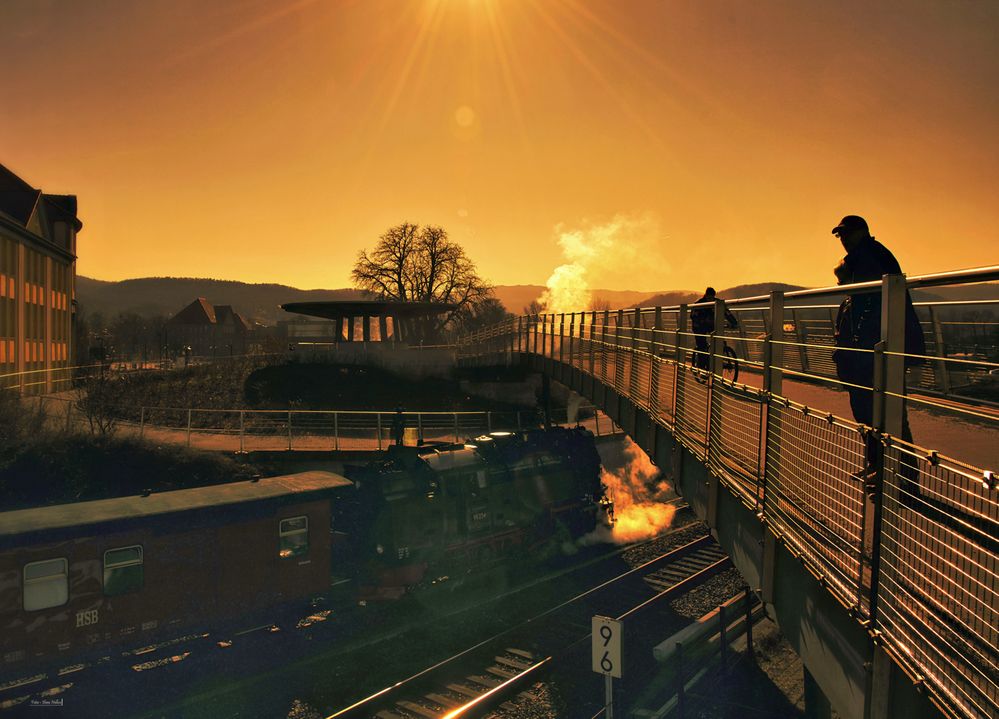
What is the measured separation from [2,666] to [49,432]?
13.6 m

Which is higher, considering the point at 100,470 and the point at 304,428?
the point at 304,428

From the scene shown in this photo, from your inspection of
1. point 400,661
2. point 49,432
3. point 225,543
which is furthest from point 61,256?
point 400,661

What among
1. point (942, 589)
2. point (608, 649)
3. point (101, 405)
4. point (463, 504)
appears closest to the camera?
point (942, 589)

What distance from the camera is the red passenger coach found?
12305 mm

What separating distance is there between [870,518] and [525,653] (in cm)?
1207

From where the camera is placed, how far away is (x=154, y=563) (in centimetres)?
1368

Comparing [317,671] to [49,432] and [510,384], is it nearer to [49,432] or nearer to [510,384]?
[49,432]

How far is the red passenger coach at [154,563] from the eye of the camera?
1230 cm

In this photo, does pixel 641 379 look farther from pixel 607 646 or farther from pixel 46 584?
pixel 46 584

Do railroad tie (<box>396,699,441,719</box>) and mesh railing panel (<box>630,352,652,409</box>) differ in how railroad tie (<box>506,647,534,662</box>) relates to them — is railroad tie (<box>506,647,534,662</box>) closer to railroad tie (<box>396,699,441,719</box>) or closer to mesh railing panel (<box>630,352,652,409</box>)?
railroad tie (<box>396,699,441,719</box>)

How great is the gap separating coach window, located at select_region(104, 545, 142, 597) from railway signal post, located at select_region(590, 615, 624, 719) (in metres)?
9.18

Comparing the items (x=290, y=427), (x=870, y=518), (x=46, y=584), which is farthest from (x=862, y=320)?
(x=290, y=427)

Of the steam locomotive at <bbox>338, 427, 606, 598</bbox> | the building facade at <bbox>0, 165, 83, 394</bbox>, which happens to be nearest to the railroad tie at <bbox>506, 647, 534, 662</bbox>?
the steam locomotive at <bbox>338, 427, 606, 598</bbox>

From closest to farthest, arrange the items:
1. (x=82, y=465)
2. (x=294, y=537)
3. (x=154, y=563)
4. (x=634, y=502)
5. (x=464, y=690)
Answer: (x=464, y=690)
(x=154, y=563)
(x=294, y=537)
(x=82, y=465)
(x=634, y=502)
